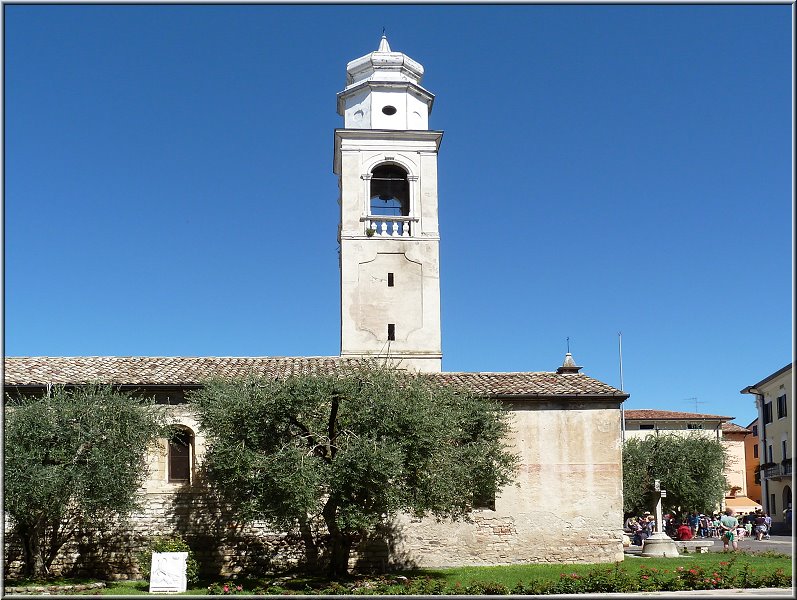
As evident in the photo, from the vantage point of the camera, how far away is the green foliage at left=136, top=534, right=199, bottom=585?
22.2 metres

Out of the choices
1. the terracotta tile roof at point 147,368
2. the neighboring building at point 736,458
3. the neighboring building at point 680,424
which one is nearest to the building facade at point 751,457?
the neighboring building at point 736,458

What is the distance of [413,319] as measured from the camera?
31.9 meters

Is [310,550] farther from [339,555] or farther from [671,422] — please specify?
[671,422]

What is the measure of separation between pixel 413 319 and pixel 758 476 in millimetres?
42354

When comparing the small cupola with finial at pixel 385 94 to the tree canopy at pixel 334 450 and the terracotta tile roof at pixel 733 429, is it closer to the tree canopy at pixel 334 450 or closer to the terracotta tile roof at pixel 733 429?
the tree canopy at pixel 334 450

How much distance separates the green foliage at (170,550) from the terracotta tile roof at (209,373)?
4383 mm

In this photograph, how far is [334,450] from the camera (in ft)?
71.3

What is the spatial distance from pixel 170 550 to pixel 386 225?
14914 mm

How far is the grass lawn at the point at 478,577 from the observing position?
→ 20.2 m

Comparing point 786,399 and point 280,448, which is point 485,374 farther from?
point 786,399

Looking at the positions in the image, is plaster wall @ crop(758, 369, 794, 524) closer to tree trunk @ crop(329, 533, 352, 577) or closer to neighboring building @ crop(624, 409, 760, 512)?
neighboring building @ crop(624, 409, 760, 512)

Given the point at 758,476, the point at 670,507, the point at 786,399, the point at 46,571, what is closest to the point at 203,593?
the point at 46,571

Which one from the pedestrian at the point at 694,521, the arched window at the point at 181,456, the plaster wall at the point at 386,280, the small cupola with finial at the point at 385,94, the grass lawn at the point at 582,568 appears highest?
the small cupola with finial at the point at 385,94

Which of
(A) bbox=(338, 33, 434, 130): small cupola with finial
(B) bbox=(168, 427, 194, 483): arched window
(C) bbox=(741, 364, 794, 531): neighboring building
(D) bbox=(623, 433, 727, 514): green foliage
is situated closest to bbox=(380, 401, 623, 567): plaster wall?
(B) bbox=(168, 427, 194, 483): arched window
